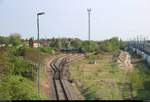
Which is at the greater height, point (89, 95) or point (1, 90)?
point (1, 90)

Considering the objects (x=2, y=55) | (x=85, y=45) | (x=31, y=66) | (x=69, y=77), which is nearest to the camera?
(x=2, y=55)

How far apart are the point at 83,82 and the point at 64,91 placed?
738cm

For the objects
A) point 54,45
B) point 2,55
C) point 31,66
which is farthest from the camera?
point 54,45

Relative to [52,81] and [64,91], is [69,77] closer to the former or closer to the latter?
[52,81]

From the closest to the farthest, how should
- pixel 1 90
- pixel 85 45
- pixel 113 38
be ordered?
pixel 1 90 → pixel 85 45 → pixel 113 38

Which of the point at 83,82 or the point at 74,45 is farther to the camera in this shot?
the point at 74,45

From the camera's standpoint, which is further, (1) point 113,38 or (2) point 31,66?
(1) point 113,38

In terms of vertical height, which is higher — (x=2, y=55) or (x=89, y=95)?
(x=2, y=55)

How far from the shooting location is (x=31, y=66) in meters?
37.5

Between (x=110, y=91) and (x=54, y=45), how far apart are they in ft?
286

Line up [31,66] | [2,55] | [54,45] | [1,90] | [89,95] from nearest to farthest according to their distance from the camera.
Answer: [1,90] → [2,55] → [89,95] → [31,66] → [54,45]

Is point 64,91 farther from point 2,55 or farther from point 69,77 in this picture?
point 69,77

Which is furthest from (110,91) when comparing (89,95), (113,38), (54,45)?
(113,38)

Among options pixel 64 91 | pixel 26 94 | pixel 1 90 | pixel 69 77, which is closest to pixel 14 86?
pixel 26 94
